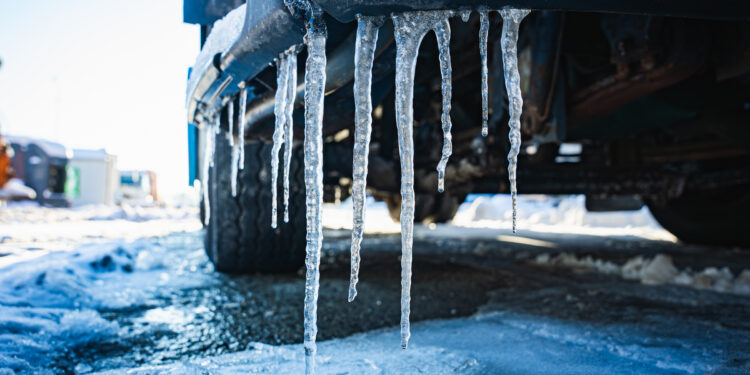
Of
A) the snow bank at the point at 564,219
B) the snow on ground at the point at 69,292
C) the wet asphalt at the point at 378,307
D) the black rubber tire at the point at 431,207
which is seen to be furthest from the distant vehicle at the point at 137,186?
the wet asphalt at the point at 378,307

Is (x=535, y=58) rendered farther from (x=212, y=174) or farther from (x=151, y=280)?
(x=151, y=280)

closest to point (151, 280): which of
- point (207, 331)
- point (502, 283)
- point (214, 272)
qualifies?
point (214, 272)

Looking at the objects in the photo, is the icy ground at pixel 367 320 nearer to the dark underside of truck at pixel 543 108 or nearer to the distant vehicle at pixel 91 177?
the dark underside of truck at pixel 543 108

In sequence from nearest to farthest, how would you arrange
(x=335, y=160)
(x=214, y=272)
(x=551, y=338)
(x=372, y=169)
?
(x=551, y=338), (x=214, y=272), (x=335, y=160), (x=372, y=169)

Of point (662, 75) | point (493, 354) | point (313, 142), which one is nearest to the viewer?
point (313, 142)

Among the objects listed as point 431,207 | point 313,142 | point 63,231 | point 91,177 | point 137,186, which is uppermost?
point 91,177

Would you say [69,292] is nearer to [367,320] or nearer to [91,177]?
[367,320]

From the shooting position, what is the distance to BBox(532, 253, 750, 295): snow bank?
5.49 ft

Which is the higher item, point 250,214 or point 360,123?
point 360,123

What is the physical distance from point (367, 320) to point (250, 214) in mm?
912

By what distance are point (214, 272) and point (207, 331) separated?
90 centimetres

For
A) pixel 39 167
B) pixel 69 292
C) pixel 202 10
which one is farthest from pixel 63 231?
pixel 39 167

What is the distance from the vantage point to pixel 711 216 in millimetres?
3074

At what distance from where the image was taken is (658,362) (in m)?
0.89
